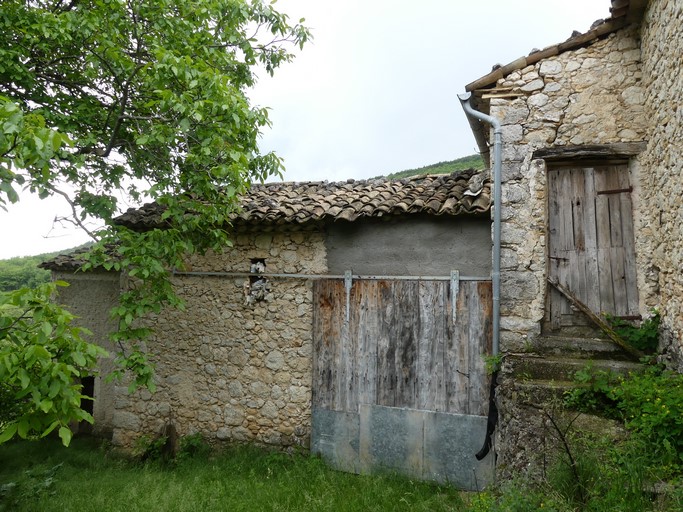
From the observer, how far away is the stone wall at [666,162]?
11.4 feet

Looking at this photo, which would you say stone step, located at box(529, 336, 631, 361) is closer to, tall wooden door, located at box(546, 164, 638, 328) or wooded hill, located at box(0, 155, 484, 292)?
tall wooden door, located at box(546, 164, 638, 328)

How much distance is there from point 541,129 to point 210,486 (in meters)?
5.18

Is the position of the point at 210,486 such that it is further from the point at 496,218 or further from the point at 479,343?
the point at 496,218

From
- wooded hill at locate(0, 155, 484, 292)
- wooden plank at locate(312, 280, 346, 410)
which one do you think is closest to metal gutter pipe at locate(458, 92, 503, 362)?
wooden plank at locate(312, 280, 346, 410)

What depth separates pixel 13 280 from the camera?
57.1 feet

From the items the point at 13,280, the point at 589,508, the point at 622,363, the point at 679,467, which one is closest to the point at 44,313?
the point at 589,508

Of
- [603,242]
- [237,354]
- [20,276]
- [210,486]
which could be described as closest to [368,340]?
[237,354]

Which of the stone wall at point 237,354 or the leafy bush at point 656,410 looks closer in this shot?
the leafy bush at point 656,410

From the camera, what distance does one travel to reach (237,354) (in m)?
6.08

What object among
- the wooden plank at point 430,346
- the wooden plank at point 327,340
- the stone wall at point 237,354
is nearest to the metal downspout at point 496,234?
the wooden plank at point 430,346

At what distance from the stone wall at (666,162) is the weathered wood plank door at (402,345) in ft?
5.41

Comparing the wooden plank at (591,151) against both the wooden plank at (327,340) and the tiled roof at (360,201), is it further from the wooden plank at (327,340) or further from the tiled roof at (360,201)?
the wooden plank at (327,340)

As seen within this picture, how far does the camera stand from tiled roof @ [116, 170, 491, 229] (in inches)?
202

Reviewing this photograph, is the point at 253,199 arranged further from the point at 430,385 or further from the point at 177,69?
the point at 430,385
